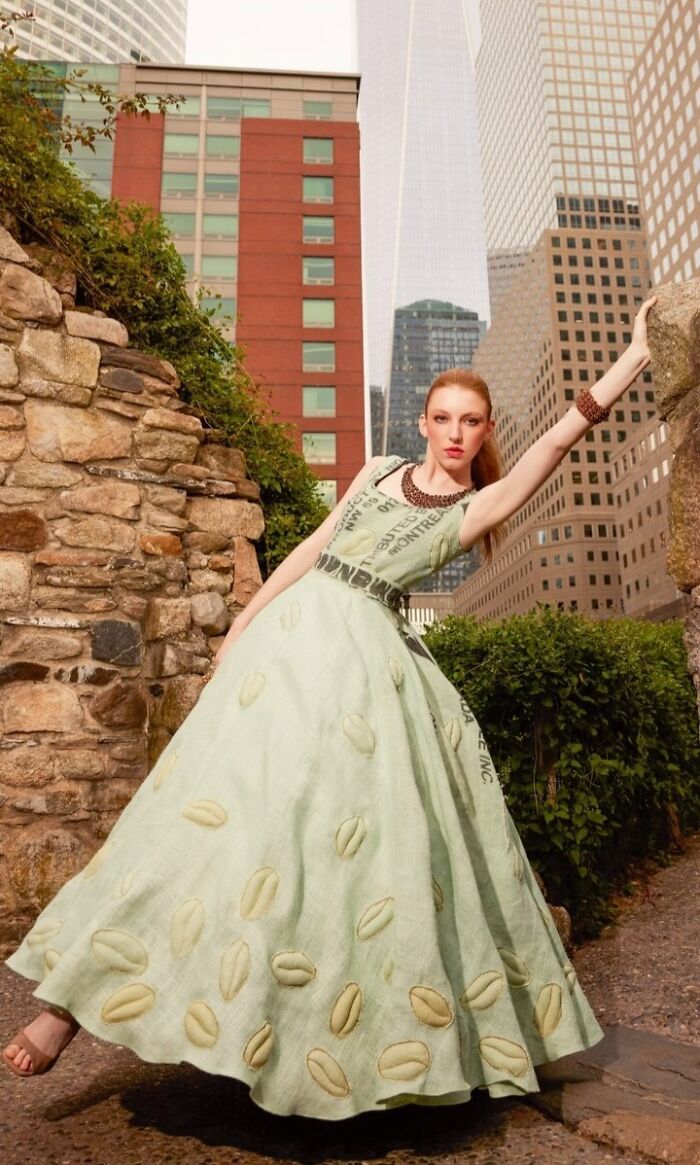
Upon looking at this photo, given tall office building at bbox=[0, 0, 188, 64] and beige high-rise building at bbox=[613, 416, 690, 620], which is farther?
tall office building at bbox=[0, 0, 188, 64]

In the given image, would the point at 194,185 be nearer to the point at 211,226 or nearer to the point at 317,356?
the point at 211,226

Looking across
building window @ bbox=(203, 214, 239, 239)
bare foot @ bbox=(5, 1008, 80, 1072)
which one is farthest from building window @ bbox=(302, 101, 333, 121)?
bare foot @ bbox=(5, 1008, 80, 1072)

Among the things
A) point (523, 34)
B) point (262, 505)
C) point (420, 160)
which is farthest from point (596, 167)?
point (262, 505)

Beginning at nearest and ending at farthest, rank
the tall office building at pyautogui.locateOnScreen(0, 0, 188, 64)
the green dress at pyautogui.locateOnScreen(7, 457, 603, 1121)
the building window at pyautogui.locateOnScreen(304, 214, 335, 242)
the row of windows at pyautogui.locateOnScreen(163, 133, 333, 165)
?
the green dress at pyautogui.locateOnScreen(7, 457, 603, 1121) < the building window at pyautogui.locateOnScreen(304, 214, 335, 242) < the row of windows at pyautogui.locateOnScreen(163, 133, 333, 165) < the tall office building at pyautogui.locateOnScreen(0, 0, 188, 64)

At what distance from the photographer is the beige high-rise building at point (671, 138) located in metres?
81.3

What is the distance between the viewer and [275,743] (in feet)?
5.67

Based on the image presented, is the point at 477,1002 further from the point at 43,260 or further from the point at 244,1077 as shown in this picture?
the point at 43,260

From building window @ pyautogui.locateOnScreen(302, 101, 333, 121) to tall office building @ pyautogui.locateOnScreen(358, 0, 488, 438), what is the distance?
96.7m

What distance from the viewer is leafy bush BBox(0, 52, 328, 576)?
4.30m

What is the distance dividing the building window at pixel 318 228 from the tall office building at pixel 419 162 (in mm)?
98471

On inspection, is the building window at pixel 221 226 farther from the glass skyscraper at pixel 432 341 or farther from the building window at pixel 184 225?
the glass skyscraper at pixel 432 341

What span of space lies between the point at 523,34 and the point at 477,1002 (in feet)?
545

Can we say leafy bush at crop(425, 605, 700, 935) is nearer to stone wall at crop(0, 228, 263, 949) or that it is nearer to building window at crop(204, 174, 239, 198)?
stone wall at crop(0, 228, 263, 949)

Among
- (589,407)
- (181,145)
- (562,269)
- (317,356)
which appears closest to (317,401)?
(317,356)
